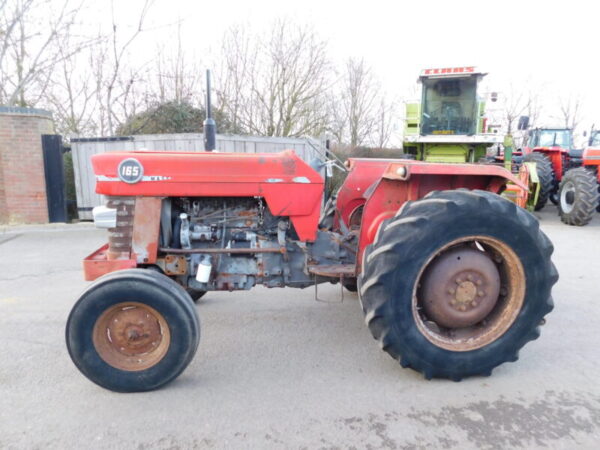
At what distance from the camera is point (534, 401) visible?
2318 mm

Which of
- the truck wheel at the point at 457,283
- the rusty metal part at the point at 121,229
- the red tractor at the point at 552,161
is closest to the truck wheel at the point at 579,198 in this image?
the red tractor at the point at 552,161

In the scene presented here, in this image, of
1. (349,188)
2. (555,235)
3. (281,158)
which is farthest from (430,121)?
(281,158)

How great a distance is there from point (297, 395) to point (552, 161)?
38.2 ft

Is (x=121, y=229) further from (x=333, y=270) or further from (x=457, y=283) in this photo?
(x=457, y=283)

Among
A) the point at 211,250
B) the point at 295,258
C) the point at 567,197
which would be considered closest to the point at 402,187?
the point at 295,258

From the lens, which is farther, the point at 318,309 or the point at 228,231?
the point at 318,309

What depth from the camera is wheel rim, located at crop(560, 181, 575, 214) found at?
9.05 meters

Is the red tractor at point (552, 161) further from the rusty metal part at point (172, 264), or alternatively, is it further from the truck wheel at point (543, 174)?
the rusty metal part at point (172, 264)

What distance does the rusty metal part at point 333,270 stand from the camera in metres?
2.85

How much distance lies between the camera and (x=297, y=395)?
2359 millimetres

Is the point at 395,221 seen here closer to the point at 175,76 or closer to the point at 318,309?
the point at 318,309

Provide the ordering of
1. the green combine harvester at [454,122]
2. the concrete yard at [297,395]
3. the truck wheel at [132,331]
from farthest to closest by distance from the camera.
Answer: the green combine harvester at [454,122] < the truck wheel at [132,331] < the concrete yard at [297,395]

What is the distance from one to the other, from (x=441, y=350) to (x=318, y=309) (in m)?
1.48

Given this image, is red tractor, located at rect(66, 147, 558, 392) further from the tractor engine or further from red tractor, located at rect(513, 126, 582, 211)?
red tractor, located at rect(513, 126, 582, 211)
